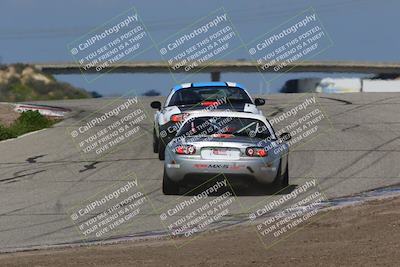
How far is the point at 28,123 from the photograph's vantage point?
26.0m

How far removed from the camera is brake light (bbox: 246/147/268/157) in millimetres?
14367

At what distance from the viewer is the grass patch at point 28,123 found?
24969 mm

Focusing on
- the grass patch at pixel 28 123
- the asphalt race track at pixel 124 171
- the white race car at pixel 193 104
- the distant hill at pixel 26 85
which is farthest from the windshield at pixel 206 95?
the distant hill at pixel 26 85

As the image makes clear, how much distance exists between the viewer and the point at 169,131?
17875 millimetres

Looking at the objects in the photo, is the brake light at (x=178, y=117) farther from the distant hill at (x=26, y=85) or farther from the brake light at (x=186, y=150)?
the distant hill at (x=26, y=85)

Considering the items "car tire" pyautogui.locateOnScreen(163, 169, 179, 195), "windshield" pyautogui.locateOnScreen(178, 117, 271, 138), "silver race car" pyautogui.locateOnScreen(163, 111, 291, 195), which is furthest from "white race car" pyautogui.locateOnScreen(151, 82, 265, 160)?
"car tire" pyautogui.locateOnScreen(163, 169, 179, 195)

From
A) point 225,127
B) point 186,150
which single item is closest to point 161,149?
point 225,127

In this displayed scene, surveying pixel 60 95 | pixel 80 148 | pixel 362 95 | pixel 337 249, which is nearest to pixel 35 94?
pixel 60 95

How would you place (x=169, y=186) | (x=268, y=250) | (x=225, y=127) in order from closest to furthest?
(x=268, y=250)
(x=169, y=186)
(x=225, y=127)

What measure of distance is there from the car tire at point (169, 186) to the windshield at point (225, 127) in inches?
35.1

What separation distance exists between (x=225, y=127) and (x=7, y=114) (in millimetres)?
15438

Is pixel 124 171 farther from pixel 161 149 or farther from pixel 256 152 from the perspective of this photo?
pixel 256 152

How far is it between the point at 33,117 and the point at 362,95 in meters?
12.3

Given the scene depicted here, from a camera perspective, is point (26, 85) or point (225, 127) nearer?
point (225, 127)
